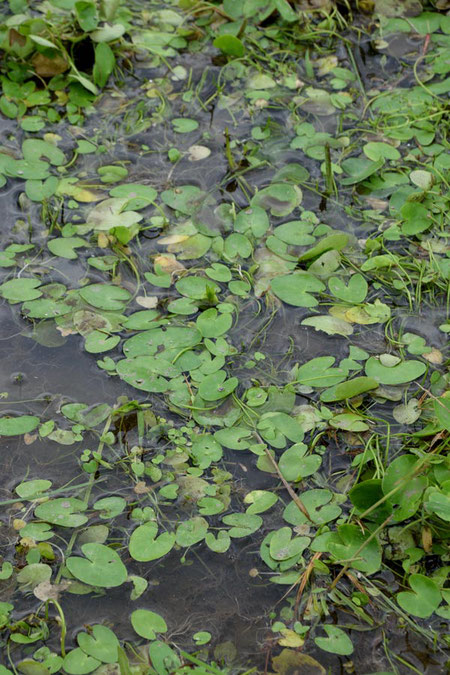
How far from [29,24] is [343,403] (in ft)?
7.02

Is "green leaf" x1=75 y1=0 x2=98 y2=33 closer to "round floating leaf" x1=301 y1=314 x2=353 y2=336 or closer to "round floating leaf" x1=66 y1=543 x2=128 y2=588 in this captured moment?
A: "round floating leaf" x1=301 y1=314 x2=353 y2=336

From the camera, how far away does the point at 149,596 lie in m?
1.82

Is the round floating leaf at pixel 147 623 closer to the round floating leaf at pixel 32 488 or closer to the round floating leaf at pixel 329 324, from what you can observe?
the round floating leaf at pixel 32 488

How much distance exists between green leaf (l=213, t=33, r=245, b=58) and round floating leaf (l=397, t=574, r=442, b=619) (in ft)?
8.02

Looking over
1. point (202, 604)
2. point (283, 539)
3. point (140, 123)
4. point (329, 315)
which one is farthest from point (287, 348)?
point (140, 123)

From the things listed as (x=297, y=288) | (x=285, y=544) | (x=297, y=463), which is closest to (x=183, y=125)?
(x=297, y=288)

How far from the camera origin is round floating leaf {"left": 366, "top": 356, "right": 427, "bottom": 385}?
7.23ft

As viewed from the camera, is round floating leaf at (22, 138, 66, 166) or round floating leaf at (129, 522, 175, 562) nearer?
round floating leaf at (129, 522, 175, 562)

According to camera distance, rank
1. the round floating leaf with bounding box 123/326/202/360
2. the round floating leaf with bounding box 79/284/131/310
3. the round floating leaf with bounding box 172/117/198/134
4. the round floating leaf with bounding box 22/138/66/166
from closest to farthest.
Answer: the round floating leaf with bounding box 123/326/202/360 → the round floating leaf with bounding box 79/284/131/310 → the round floating leaf with bounding box 22/138/66/166 → the round floating leaf with bounding box 172/117/198/134

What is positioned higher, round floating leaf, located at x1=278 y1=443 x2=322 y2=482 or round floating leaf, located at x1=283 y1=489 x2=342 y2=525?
round floating leaf, located at x1=278 y1=443 x2=322 y2=482

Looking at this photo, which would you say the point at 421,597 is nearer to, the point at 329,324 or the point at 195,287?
the point at 329,324

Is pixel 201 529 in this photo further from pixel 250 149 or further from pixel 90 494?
pixel 250 149

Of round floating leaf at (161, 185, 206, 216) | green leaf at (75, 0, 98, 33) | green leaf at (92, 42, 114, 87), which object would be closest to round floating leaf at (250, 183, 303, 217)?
round floating leaf at (161, 185, 206, 216)

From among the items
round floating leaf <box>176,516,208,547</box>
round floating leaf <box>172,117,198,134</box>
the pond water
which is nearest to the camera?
the pond water
